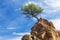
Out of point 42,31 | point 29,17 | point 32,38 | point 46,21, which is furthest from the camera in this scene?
point 29,17

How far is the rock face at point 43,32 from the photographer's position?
51428 millimetres

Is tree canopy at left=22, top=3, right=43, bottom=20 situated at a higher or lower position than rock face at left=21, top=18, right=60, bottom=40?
higher

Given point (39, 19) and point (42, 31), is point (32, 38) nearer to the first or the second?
point (42, 31)

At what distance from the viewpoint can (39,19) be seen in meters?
57.8

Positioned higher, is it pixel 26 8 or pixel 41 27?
pixel 26 8

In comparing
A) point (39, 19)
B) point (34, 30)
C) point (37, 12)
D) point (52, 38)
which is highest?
point (37, 12)

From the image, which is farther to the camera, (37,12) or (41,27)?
(37,12)

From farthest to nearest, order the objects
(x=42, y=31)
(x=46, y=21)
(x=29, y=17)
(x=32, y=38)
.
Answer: (x=29, y=17), (x=46, y=21), (x=42, y=31), (x=32, y=38)

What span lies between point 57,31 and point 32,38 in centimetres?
964

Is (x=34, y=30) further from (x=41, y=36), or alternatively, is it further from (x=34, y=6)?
(x=34, y=6)

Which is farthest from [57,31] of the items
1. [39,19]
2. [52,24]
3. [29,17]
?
[29,17]

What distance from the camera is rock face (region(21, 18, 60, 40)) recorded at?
169 ft

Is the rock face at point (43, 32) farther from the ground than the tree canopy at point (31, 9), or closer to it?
closer to it

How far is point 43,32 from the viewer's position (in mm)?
53031
